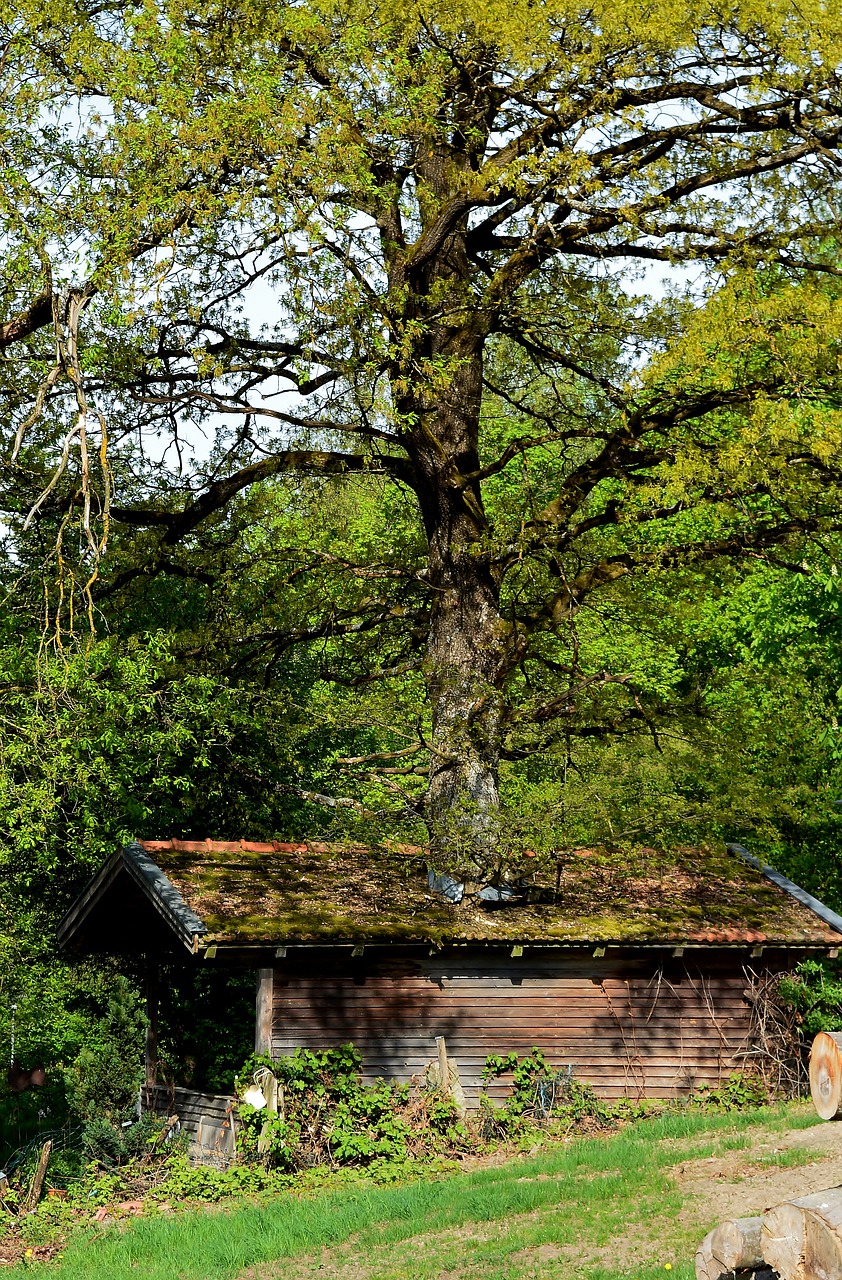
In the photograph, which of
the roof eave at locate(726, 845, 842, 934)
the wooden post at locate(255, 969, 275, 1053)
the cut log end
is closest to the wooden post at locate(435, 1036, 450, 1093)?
the wooden post at locate(255, 969, 275, 1053)

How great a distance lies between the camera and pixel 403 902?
17984 millimetres

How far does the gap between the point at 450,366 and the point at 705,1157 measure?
9435 millimetres

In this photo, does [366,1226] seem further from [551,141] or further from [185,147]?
[551,141]

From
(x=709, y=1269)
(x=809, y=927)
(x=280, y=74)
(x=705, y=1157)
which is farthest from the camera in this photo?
(x=809, y=927)

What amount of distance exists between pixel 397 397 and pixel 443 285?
154 centimetres

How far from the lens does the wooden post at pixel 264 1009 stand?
1648cm

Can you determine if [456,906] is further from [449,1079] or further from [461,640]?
[461,640]

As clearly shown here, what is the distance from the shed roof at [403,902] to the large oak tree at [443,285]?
1.14m

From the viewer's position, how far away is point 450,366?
17000 millimetres

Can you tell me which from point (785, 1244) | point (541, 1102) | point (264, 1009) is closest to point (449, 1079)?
point (541, 1102)

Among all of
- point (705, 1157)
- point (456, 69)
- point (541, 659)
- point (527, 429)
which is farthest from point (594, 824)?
point (527, 429)

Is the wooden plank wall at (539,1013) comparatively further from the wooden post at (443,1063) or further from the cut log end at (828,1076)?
the cut log end at (828,1076)

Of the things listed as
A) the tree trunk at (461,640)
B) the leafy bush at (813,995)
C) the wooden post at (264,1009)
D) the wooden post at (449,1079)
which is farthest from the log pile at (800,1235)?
the leafy bush at (813,995)

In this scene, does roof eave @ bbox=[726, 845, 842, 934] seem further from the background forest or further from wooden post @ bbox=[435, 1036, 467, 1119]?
wooden post @ bbox=[435, 1036, 467, 1119]
